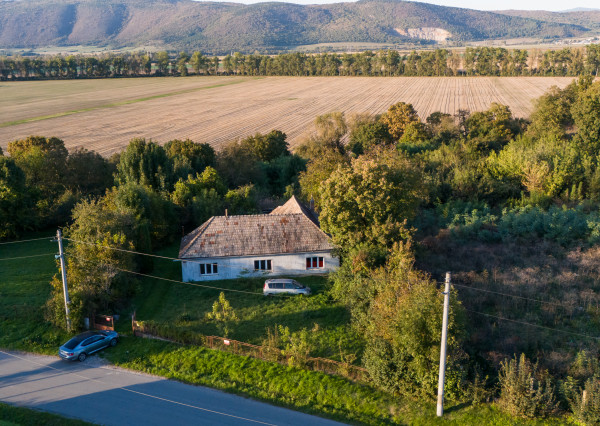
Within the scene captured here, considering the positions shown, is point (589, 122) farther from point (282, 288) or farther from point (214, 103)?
point (214, 103)

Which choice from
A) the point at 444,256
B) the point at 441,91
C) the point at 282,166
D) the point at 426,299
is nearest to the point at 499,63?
the point at 441,91

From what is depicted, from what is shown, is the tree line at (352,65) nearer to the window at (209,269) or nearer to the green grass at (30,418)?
the window at (209,269)

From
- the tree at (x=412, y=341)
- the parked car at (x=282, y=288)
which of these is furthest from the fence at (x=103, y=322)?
the tree at (x=412, y=341)

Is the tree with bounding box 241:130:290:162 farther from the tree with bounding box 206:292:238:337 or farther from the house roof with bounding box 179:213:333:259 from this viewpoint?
the tree with bounding box 206:292:238:337

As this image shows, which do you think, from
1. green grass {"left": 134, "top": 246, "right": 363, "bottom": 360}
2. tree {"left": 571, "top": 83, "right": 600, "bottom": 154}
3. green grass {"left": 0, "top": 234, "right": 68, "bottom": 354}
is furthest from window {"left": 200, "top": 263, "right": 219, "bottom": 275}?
tree {"left": 571, "top": 83, "right": 600, "bottom": 154}

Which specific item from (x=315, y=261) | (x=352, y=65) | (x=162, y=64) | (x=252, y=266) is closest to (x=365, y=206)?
(x=315, y=261)

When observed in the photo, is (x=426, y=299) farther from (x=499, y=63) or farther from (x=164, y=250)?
(x=499, y=63)
